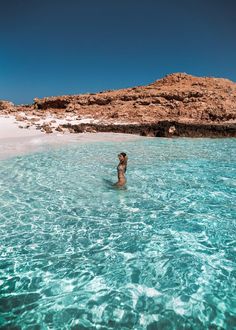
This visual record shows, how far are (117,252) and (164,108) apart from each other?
97.5ft

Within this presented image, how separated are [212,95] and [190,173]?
24549 millimetres

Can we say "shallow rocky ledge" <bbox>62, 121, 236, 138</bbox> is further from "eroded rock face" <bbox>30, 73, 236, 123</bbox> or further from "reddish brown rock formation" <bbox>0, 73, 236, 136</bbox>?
"eroded rock face" <bbox>30, 73, 236, 123</bbox>

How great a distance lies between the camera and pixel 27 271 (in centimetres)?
525

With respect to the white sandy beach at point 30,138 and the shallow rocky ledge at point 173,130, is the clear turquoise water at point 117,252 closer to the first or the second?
the white sandy beach at point 30,138

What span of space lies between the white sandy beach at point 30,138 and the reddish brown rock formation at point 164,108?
2676 mm

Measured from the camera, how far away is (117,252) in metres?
5.84

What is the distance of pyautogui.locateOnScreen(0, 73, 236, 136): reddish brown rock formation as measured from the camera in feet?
88.2

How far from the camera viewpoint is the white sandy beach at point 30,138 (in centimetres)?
1777

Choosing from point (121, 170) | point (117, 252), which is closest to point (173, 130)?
point (121, 170)

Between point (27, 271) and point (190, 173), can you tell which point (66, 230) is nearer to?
point (27, 271)

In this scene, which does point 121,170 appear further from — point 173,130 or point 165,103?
point 165,103

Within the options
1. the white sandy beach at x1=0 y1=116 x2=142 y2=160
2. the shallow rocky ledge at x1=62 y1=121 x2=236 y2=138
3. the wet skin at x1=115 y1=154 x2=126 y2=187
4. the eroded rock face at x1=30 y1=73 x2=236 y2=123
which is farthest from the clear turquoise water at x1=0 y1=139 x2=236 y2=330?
the eroded rock face at x1=30 y1=73 x2=236 y2=123

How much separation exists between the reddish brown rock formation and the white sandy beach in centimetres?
268

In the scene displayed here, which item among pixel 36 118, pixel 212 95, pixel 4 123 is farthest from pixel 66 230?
pixel 212 95
